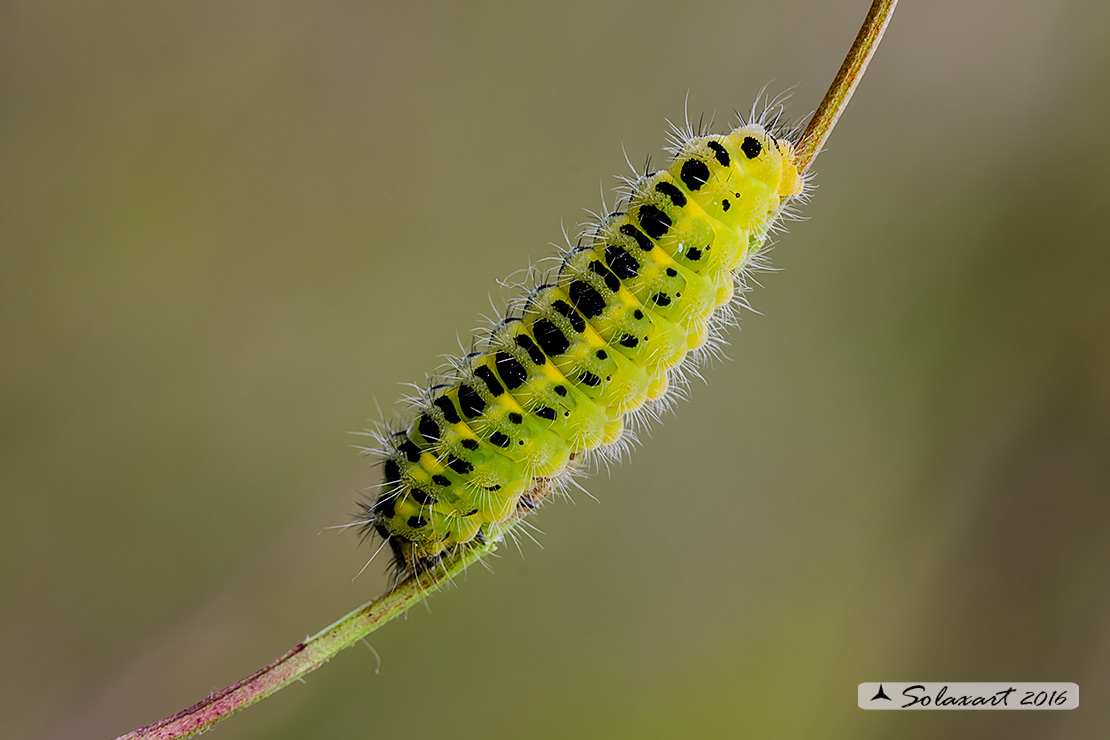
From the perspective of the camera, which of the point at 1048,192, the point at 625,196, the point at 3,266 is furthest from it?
the point at 3,266

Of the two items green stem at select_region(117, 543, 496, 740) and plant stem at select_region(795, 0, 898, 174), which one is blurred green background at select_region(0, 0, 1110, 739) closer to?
green stem at select_region(117, 543, 496, 740)

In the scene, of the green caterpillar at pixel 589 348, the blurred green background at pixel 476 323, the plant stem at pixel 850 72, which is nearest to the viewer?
the plant stem at pixel 850 72

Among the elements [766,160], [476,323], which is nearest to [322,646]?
[766,160]

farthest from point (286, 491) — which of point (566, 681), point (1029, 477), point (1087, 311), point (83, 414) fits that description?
point (1087, 311)

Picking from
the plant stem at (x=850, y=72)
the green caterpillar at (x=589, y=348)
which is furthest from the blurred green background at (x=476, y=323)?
the plant stem at (x=850, y=72)

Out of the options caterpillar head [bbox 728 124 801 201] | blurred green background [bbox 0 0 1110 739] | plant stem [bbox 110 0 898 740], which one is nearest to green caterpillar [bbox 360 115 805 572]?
caterpillar head [bbox 728 124 801 201]

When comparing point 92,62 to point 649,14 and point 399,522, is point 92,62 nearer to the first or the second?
point 649,14

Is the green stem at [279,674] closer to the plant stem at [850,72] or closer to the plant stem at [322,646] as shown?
the plant stem at [322,646]
